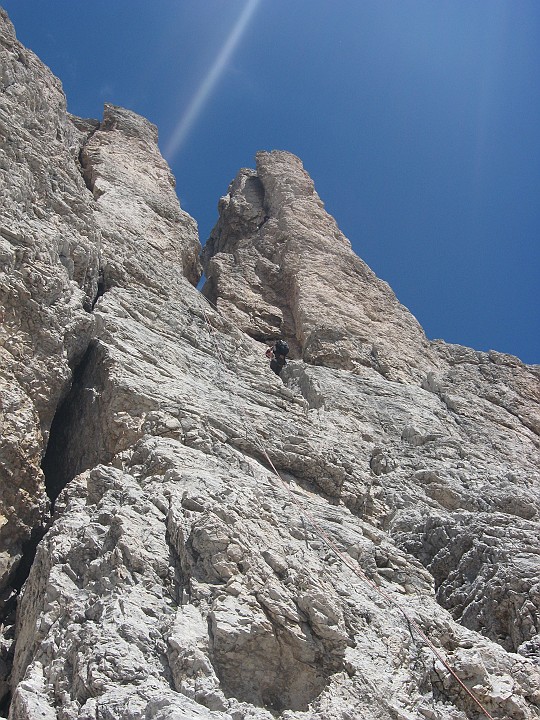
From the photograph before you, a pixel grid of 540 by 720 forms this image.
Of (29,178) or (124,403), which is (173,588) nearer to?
(124,403)

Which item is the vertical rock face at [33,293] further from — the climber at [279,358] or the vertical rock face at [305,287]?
the vertical rock face at [305,287]

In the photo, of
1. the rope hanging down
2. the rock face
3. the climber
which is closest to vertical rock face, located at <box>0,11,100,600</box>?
the rock face

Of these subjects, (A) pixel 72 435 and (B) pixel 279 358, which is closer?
(A) pixel 72 435

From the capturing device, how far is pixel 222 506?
27.9 feet

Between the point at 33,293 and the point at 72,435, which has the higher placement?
the point at 33,293

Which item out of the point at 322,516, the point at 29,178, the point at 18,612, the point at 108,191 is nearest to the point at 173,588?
the point at 18,612

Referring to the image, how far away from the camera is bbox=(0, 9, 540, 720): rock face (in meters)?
6.86

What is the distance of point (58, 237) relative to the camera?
11.8 metres

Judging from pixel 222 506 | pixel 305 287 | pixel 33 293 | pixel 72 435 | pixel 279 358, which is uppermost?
pixel 305 287

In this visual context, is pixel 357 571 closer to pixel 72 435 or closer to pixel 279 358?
pixel 72 435

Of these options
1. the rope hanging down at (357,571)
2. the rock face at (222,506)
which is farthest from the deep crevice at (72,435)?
the rope hanging down at (357,571)

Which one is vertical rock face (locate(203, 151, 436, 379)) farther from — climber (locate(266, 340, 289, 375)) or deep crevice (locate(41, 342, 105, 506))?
deep crevice (locate(41, 342, 105, 506))

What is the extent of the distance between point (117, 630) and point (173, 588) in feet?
3.07

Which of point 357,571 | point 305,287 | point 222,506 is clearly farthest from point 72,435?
point 305,287
